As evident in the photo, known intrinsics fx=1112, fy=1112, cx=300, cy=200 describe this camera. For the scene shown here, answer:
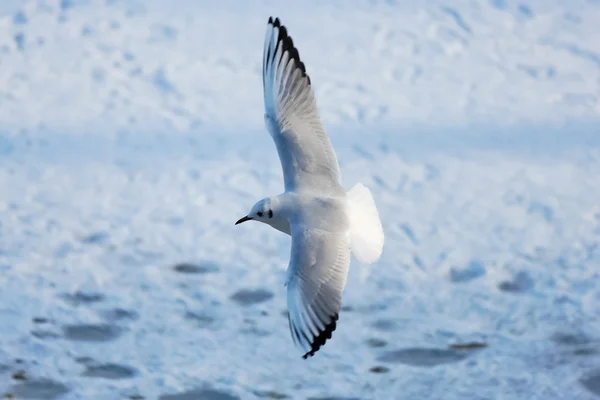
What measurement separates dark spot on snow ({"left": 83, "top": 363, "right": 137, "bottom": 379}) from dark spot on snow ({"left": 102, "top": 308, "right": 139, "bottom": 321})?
0.28 metres

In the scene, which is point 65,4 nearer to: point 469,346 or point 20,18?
point 20,18

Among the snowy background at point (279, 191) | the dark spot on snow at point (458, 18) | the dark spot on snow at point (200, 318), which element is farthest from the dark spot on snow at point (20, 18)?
the dark spot on snow at point (200, 318)

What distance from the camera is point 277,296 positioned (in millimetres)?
4219

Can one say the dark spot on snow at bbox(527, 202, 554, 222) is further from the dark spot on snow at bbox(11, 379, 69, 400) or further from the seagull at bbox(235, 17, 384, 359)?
the dark spot on snow at bbox(11, 379, 69, 400)

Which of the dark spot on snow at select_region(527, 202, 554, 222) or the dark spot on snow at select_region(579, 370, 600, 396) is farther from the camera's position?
the dark spot on snow at select_region(527, 202, 554, 222)

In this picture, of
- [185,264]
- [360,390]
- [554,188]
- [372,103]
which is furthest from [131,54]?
[360,390]

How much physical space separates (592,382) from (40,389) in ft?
6.02

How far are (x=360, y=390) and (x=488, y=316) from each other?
65 cm

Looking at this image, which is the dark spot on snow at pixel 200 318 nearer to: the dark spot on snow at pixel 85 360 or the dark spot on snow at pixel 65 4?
the dark spot on snow at pixel 85 360

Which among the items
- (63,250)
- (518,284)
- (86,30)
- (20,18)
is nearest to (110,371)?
(63,250)

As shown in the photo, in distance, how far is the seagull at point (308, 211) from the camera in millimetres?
3057

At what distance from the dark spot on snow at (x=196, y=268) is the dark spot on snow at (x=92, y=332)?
0.45m

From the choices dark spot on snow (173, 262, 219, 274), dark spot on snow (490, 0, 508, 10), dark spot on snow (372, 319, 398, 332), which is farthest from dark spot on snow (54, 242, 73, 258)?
dark spot on snow (490, 0, 508, 10)

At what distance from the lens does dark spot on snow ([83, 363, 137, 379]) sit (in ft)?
12.3
